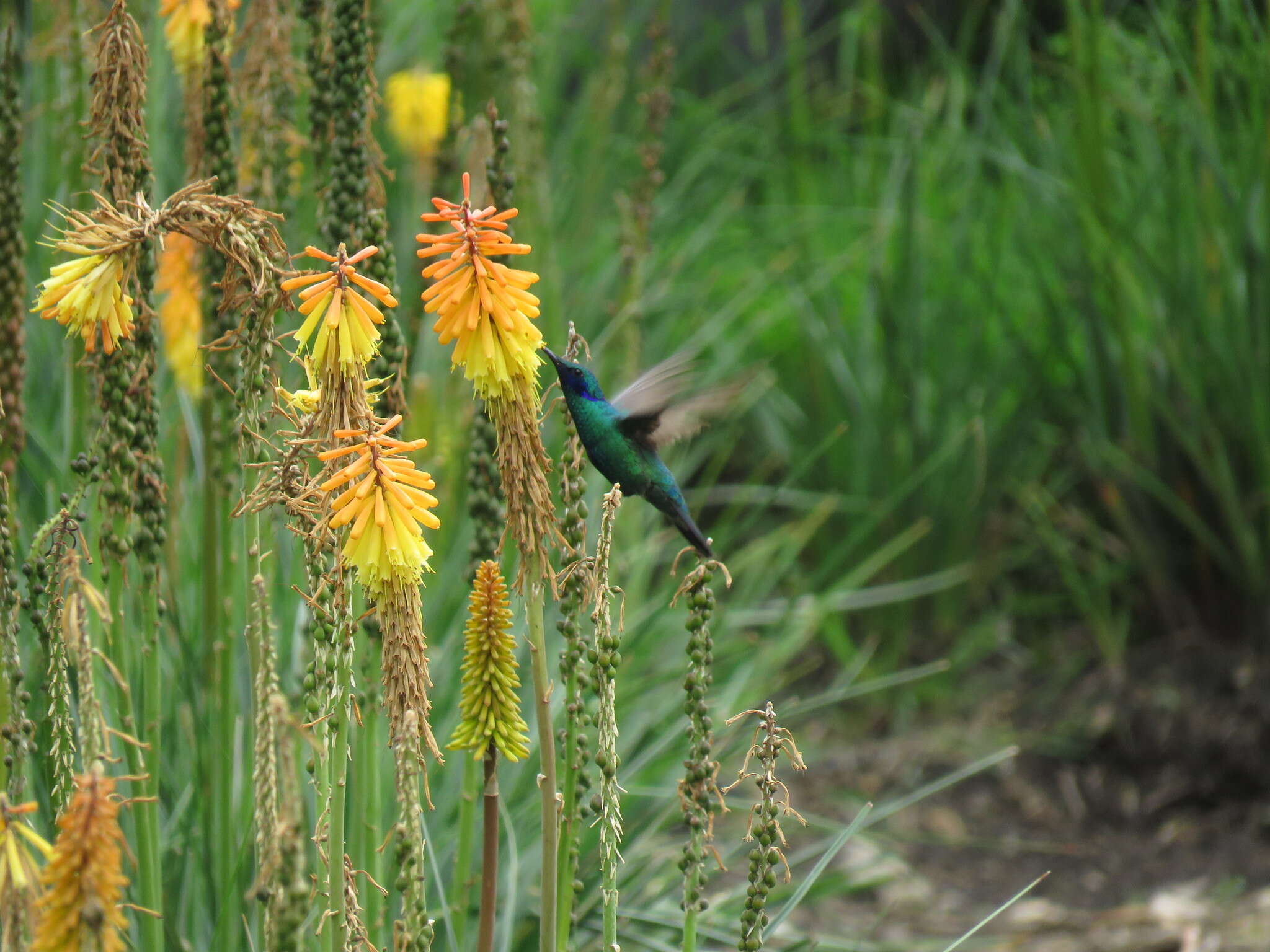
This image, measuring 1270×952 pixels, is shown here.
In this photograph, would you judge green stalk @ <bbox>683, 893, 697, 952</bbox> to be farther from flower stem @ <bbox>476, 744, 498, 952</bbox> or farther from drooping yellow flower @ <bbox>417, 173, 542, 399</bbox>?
drooping yellow flower @ <bbox>417, 173, 542, 399</bbox>

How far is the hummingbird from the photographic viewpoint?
164cm

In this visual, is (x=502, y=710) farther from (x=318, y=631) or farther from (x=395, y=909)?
(x=395, y=909)

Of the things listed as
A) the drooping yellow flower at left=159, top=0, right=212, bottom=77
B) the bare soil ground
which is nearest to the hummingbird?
the drooping yellow flower at left=159, top=0, right=212, bottom=77

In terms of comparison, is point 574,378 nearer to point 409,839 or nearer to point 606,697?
point 606,697

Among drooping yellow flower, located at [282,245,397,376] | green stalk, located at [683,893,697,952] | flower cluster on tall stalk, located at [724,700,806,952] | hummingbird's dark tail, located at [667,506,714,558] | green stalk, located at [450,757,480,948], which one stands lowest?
green stalk, located at [450,757,480,948]

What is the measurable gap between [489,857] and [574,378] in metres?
0.58

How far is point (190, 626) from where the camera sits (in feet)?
8.55

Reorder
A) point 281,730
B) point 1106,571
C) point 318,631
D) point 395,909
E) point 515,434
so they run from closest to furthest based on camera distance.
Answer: point 281,730 < point 318,631 < point 515,434 < point 395,909 < point 1106,571

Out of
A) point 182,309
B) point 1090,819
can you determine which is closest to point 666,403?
point 182,309

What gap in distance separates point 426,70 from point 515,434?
4.51m

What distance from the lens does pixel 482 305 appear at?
4.28ft

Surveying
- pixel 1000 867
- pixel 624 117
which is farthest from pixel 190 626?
pixel 624 117

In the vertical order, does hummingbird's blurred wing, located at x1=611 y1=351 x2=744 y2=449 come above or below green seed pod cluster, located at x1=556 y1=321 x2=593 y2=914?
above

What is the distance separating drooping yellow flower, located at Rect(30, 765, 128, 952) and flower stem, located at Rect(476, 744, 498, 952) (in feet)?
1.75
